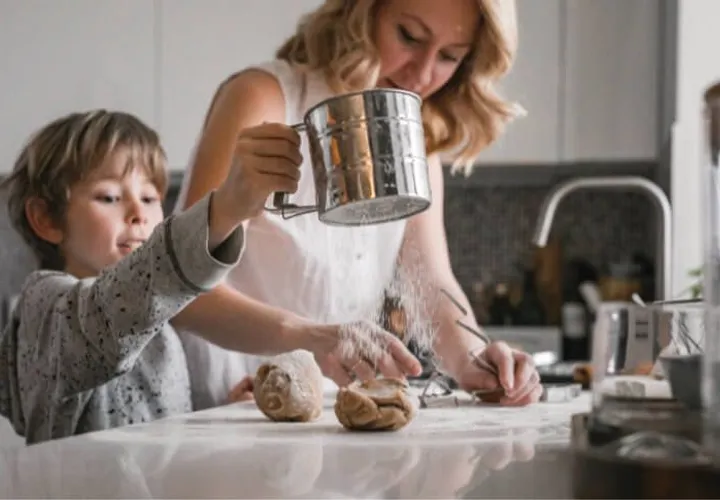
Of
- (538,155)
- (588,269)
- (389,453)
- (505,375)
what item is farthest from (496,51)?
(588,269)

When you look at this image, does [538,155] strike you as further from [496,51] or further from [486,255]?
[496,51]

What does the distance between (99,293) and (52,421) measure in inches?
7.9

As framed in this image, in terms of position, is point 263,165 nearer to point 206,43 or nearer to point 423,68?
point 423,68

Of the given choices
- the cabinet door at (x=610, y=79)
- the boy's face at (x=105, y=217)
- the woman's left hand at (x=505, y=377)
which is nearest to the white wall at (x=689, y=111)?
the cabinet door at (x=610, y=79)

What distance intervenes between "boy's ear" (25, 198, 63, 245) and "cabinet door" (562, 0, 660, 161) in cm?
121

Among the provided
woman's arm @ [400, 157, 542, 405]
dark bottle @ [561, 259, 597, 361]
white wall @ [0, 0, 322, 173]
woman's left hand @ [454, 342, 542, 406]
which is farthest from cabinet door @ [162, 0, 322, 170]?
woman's left hand @ [454, 342, 542, 406]

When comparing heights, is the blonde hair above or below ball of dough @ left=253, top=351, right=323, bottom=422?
above

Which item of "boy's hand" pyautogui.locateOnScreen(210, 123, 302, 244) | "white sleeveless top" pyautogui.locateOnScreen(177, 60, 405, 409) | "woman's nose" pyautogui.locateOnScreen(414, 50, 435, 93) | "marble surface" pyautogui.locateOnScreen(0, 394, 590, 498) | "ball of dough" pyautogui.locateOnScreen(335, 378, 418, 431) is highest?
"woman's nose" pyautogui.locateOnScreen(414, 50, 435, 93)

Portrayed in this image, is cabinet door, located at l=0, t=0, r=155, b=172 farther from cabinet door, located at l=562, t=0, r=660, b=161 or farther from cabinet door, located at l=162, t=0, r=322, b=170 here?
cabinet door, located at l=562, t=0, r=660, b=161

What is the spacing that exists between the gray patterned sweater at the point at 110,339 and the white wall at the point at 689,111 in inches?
41.8

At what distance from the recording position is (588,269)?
232 centimetres

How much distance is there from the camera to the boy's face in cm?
122

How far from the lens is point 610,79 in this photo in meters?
2.13

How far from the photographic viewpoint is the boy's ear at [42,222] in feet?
4.10
